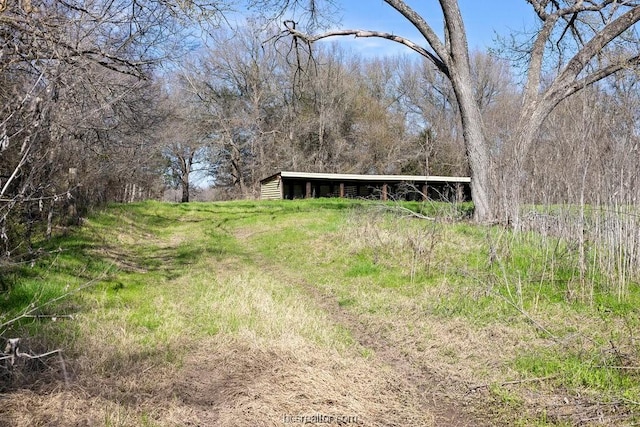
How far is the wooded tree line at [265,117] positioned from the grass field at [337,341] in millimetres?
1065

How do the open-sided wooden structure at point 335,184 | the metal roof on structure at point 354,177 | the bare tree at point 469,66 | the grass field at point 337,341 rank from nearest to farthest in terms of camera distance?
the grass field at point 337,341 < the bare tree at point 469,66 < the metal roof on structure at point 354,177 < the open-sided wooden structure at point 335,184

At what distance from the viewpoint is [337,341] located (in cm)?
454

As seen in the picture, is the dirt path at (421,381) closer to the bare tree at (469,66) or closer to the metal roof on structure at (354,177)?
the bare tree at (469,66)

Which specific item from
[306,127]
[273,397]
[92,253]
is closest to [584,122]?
[273,397]

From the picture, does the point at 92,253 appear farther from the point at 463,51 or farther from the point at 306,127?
the point at 306,127

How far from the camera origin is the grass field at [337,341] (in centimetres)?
317

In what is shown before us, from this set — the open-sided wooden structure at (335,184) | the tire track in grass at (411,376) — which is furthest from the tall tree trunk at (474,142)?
the open-sided wooden structure at (335,184)

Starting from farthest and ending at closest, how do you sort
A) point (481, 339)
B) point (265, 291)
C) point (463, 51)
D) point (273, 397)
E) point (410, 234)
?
1. point (463, 51)
2. point (410, 234)
3. point (265, 291)
4. point (481, 339)
5. point (273, 397)

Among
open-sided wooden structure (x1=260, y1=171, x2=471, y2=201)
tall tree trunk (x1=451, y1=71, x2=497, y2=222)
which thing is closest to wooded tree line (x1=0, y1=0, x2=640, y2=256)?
tall tree trunk (x1=451, y1=71, x2=497, y2=222)

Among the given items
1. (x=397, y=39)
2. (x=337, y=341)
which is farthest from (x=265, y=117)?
(x=337, y=341)

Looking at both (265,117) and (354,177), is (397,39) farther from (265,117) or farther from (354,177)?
(265,117)

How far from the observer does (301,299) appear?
638 cm

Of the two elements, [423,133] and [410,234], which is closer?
[410,234]

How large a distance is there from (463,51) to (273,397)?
35.1 ft
